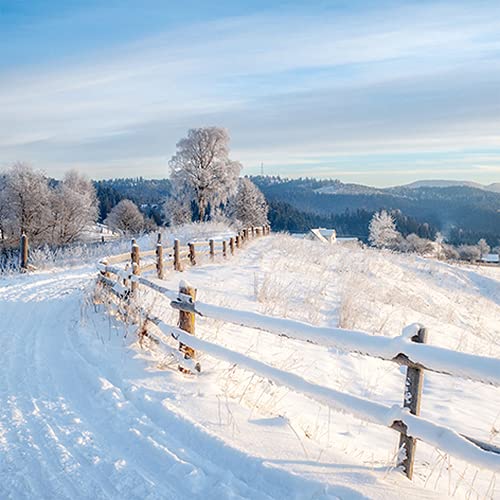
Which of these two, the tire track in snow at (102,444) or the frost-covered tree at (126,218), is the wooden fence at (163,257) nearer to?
the tire track in snow at (102,444)

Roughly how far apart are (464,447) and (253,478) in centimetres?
151

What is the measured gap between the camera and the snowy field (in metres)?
3.16

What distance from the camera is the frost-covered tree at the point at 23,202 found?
4091 cm

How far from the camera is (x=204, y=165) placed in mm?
39844

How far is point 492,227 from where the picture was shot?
147000 mm

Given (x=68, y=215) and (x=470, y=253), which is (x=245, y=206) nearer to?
(x=68, y=215)

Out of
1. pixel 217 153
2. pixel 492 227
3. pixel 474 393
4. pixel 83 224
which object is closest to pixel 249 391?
pixel 474 393

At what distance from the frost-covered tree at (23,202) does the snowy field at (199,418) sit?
35.6 metres

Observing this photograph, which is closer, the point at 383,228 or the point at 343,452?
the point at 343,452

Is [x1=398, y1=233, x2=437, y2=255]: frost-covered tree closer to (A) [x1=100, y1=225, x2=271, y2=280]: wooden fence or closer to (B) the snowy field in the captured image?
(A) [x1=100, y1=225, x2=271, y2=280]: wooden fence

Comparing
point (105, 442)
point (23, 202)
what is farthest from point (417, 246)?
point (105, 442)

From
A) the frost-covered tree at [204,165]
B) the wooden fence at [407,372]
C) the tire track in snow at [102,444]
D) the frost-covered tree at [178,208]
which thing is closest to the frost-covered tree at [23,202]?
the frost-covered tree at [178,208]

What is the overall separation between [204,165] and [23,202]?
59.3 ft

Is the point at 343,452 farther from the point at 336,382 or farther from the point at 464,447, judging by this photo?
the point at 336,382
